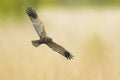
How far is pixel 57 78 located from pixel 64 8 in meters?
1.57

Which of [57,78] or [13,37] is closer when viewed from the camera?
[57,78]

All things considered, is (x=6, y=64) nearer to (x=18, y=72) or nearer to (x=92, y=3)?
(x=18, y=72)

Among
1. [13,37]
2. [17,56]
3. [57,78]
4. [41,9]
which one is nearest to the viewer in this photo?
[57,78]

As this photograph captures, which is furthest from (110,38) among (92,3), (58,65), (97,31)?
(92,3)

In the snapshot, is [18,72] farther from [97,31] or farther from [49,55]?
[97,31]

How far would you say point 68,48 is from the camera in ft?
16.5

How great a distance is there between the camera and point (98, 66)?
4.68 metres

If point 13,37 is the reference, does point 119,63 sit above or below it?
below

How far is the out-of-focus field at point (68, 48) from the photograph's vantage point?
4660 mm

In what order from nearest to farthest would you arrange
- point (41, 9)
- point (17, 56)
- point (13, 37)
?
point (17, 56) → point (13, 37) → point (41, 9)

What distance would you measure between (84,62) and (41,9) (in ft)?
4.13

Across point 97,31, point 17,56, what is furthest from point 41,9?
point 17,56

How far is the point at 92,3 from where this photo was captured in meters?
6.29

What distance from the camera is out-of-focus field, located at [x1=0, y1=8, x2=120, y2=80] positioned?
183 inches
